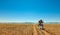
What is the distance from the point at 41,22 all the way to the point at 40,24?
37 centimetres

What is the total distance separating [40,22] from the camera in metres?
26.2

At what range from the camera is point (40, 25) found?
25719mm

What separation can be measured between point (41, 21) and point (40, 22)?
23 centimetres

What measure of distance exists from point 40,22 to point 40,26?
85cm

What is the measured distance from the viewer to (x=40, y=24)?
25984 mm

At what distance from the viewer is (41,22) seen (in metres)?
26.1

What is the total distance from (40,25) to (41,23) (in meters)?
0.44

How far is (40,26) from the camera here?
25578 millimetres

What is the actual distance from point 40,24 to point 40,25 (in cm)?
30

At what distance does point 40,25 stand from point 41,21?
79 centimetres

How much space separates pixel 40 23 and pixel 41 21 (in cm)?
Answer: 36

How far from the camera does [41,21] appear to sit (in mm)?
26172
